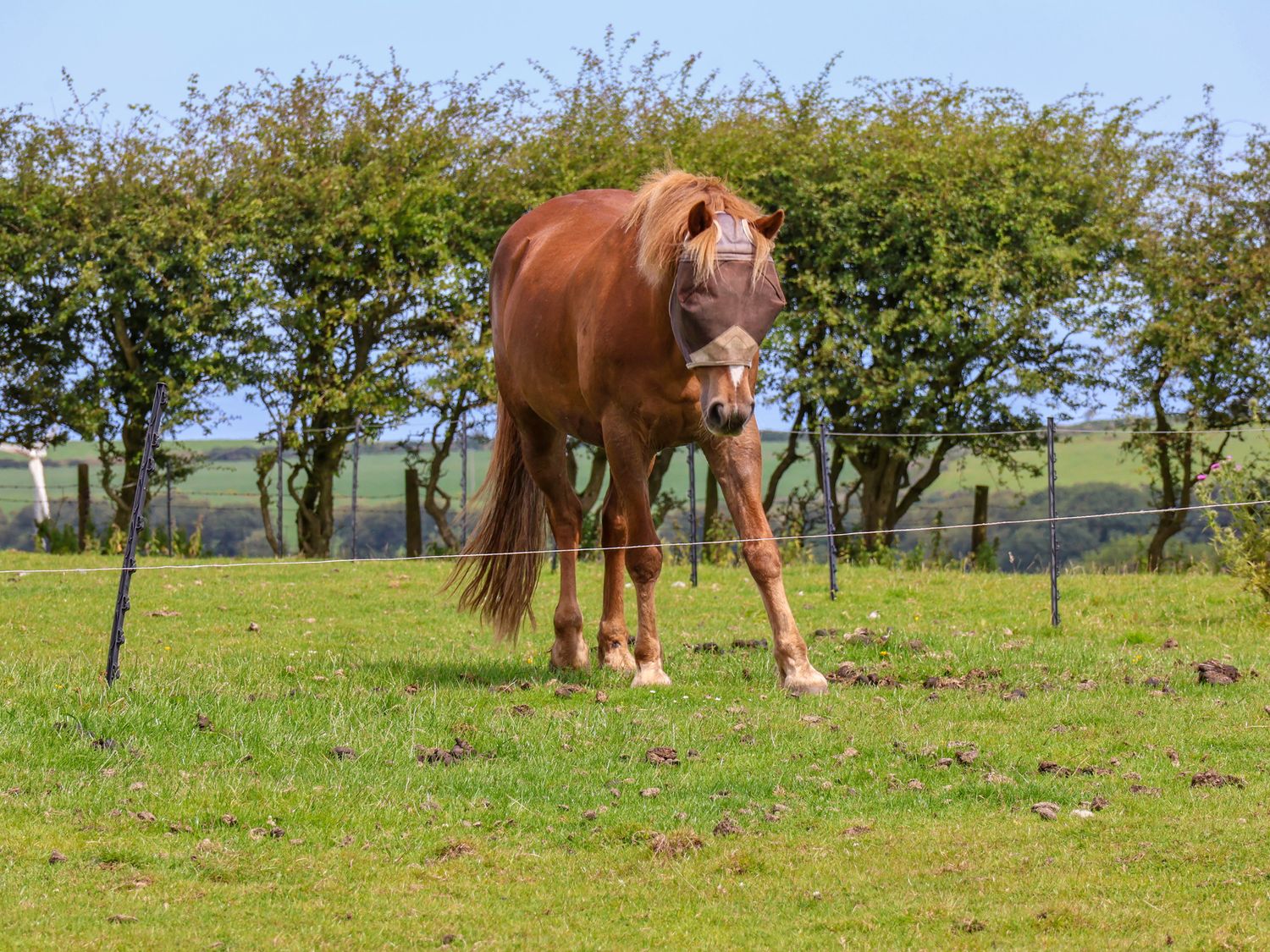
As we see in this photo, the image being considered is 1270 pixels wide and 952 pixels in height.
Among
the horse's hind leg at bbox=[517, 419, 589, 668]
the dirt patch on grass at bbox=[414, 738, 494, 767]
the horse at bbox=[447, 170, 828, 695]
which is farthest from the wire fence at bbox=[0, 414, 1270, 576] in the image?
the dirt patch on grass at bbox=[414, 738, 494, 767]

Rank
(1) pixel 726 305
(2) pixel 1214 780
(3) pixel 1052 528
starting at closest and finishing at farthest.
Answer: (2) pixel 1214 780 → (1) pixel 726 305 → (3) pixel 1052 528

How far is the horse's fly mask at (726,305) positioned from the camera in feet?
23.7

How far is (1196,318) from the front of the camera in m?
21.3

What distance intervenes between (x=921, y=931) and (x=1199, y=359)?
18690 millimetres

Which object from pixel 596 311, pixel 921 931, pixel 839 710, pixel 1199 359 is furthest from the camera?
pixel 1199 359

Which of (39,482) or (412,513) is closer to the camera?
(412,513)

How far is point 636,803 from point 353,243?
1813 centimetres

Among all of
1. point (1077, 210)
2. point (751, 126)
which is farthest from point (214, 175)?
point (1077, 210)

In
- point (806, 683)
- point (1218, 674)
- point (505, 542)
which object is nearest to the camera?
point (806, 683)

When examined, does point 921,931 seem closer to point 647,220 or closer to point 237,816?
point 237,816

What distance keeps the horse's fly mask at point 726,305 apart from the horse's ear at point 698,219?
5cm

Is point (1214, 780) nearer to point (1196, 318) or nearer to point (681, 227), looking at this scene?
point (681, 227)

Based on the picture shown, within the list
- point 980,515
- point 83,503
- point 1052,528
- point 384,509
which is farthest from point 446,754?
point 384,509

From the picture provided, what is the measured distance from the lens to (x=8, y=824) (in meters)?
5.50
